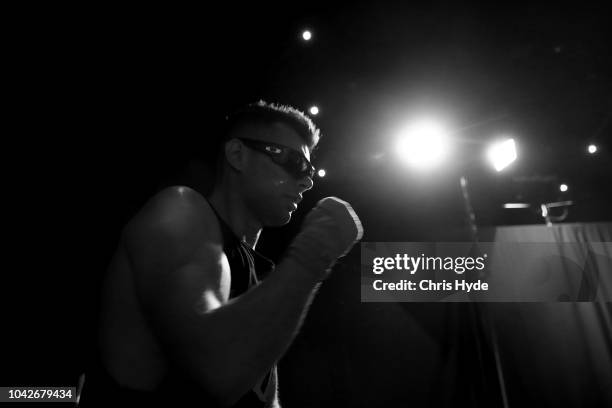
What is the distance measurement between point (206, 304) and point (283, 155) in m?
0.89

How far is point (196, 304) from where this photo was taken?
40.4 inches

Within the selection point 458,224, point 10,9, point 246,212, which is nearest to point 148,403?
point 246,212

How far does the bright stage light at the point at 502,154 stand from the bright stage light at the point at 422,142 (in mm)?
801

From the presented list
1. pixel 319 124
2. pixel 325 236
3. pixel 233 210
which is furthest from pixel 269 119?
pixel 319 124

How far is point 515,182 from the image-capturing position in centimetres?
680

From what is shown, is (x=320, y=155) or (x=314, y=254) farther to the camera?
(x=320, y=155)

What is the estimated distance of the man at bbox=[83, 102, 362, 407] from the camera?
3.29 ft

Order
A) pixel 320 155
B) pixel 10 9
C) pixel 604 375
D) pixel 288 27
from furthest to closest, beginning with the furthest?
pixel 320 155 < pixel 604 375 < pixel 288 27 < pixel 10 9

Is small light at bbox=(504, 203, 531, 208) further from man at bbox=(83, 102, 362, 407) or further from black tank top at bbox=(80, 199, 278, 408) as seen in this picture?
black tank top at bbox=(80, 199, 278, 408)

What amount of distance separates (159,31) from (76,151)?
1.25 m

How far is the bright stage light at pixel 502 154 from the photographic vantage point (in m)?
5.46

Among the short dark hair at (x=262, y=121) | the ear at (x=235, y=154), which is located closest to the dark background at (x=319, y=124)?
the short dark hair at (x=262, y=121)

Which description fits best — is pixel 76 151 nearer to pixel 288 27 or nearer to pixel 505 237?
pixel 288 27

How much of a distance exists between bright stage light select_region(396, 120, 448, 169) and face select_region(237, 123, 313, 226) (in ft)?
15.4
